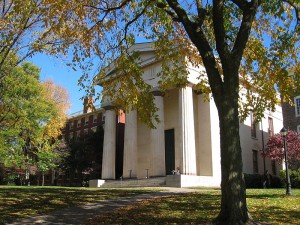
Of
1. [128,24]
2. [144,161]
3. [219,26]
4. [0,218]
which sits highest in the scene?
[128,24]

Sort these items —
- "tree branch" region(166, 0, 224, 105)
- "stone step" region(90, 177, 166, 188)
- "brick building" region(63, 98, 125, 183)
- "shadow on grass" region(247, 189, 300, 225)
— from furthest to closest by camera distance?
"brick building" region(63, 98, 125, 183) < "stone step" region(90, 177, 166, 188) < "shadow on grass" region(247, 189, 300, 225) < "tree branch" region(166, 0, 224, 105)

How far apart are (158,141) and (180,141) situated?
2.36m

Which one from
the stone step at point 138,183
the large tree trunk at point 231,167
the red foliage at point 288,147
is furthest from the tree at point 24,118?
the large tree trunk at point 231,167

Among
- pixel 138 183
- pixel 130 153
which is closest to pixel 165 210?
pixel 138 183

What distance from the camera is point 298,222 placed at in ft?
33.1

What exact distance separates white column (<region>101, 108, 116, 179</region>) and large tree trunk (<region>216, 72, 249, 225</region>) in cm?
2906

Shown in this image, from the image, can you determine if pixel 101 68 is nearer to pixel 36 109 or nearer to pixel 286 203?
pixel 286 203

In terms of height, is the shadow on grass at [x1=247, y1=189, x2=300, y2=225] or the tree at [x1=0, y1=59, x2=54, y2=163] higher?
the tree at [x1=0, y1=59, x2=54, y2=163]

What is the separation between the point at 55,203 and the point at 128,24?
25.2ft

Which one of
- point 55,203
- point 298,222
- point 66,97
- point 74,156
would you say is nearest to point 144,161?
point 74,156

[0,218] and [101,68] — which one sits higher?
[101,68]

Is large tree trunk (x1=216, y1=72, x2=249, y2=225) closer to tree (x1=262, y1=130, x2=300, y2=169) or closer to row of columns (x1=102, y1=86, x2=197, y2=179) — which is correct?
row of columns (x1=102, y1=86, x2=197, y2=179)

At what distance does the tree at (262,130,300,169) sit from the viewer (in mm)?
31516

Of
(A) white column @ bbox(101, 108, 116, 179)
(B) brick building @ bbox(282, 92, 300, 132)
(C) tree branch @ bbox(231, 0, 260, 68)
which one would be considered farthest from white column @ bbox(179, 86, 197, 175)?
(C) tree branch @ bbox(231, 0, 260, 68)
